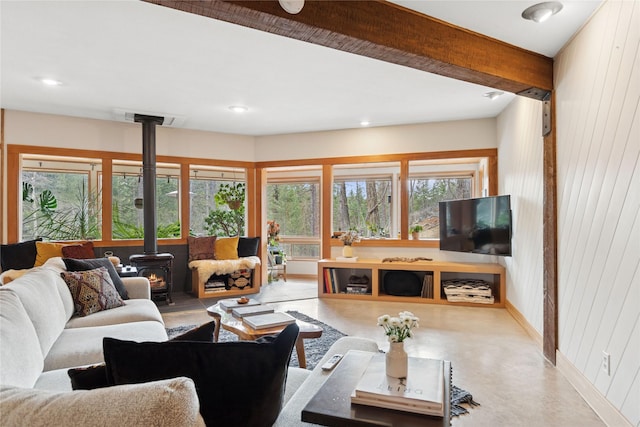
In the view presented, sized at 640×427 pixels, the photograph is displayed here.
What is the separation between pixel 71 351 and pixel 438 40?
9.36ft

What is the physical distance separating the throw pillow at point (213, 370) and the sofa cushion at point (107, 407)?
0.28m

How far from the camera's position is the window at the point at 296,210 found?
7.47m

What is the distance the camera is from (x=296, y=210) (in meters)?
7.58

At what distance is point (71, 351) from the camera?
216 cm

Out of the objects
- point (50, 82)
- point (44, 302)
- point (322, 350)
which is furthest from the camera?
point (50, 82)

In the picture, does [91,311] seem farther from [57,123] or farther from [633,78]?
[633,78]

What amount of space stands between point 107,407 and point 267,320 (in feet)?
6.36

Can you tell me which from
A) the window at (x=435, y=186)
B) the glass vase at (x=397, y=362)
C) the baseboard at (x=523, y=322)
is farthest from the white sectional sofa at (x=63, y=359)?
the window at (x=435, y=186)

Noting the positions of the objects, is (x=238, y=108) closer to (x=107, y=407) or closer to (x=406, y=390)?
(x=406, y=390)

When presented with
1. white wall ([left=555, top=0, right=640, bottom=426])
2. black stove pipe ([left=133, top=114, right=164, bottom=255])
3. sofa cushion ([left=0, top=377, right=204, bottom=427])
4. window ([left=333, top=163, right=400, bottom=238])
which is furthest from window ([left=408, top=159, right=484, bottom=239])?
sofa cushion ([left=0, top=377, right=204, bottom=427])

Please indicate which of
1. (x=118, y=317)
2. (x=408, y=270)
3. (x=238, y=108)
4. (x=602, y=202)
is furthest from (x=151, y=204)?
(x=602, y=202)

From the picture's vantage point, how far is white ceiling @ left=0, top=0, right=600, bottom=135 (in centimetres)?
251

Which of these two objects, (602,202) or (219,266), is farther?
(219,266)

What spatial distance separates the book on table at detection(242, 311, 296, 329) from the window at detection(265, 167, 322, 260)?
15.1 feet
